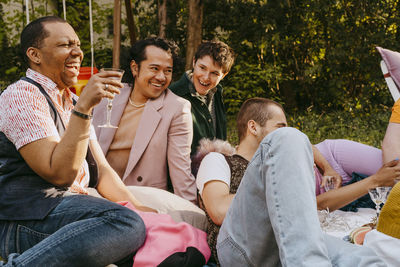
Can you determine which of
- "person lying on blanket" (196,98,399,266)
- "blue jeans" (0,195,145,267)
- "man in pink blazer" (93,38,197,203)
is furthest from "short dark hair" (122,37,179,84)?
"blue jeans" (0,195,145,267)

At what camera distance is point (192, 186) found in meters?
3.43

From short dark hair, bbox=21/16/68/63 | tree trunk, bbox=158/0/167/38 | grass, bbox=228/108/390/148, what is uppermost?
tree trunk, bbox=158/0/167/38

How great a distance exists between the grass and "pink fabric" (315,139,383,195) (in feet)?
15.5

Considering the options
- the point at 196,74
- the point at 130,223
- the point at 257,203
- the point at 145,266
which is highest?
the point at 196,74

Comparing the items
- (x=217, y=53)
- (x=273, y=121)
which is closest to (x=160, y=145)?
(x=273, y=121)

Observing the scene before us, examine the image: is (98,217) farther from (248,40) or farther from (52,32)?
(248,40)

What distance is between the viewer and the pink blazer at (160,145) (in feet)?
11.2

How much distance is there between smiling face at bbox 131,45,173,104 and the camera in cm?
369

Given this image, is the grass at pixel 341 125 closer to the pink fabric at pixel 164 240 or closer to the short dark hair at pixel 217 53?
the short dark hair at pixel 217 53

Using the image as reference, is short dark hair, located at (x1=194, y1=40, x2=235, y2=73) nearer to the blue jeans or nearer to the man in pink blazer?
the man in pink blazer

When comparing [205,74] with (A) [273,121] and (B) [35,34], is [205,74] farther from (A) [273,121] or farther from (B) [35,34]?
(B) [35,34]

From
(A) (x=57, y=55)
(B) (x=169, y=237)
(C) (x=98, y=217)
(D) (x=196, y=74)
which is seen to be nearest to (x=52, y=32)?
(A) (x=57, y=55)

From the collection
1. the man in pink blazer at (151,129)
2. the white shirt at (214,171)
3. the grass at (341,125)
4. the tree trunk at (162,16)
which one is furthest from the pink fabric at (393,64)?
the tree trunk at (162,16)

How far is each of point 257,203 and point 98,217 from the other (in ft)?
2.62
